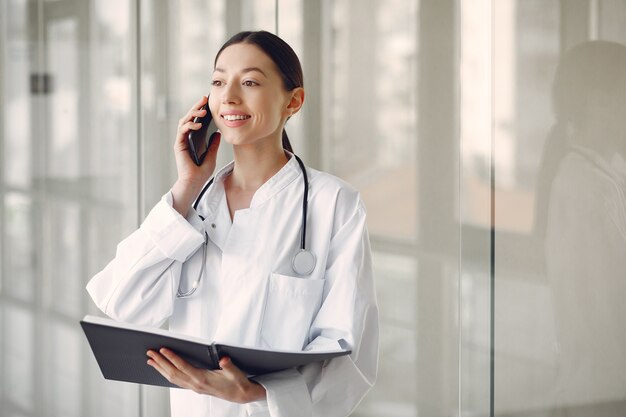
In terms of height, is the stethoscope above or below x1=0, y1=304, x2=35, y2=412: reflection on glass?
above

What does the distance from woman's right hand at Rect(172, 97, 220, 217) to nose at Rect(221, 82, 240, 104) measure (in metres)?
0.10

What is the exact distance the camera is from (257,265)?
1.75 metres

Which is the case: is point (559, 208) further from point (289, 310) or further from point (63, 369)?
point (63, 369)

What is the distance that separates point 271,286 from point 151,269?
0.95ft

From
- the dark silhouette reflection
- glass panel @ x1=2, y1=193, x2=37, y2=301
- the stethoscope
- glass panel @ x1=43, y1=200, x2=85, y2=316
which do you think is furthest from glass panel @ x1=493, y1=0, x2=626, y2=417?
glass panel @ x1=2, y1=193, x2=37, y2=301

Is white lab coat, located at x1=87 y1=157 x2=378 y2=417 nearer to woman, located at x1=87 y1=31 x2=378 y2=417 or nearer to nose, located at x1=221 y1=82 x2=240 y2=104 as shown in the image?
woman, located at x1=87 y1=31 x2=378 y2=417

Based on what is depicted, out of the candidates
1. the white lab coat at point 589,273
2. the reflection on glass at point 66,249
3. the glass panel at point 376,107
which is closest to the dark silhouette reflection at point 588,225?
the white lab coat at point 589,273

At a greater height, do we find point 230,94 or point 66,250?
point 230,94

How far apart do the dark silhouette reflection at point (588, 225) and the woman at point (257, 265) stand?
0.66 metres

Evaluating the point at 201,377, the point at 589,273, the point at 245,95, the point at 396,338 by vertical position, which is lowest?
the point at 396,338

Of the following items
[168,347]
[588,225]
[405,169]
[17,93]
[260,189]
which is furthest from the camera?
[17,93]

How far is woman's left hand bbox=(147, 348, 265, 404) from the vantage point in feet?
5.33

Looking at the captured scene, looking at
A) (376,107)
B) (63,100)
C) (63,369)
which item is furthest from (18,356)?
(376,107)

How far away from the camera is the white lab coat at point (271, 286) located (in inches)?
67.3
